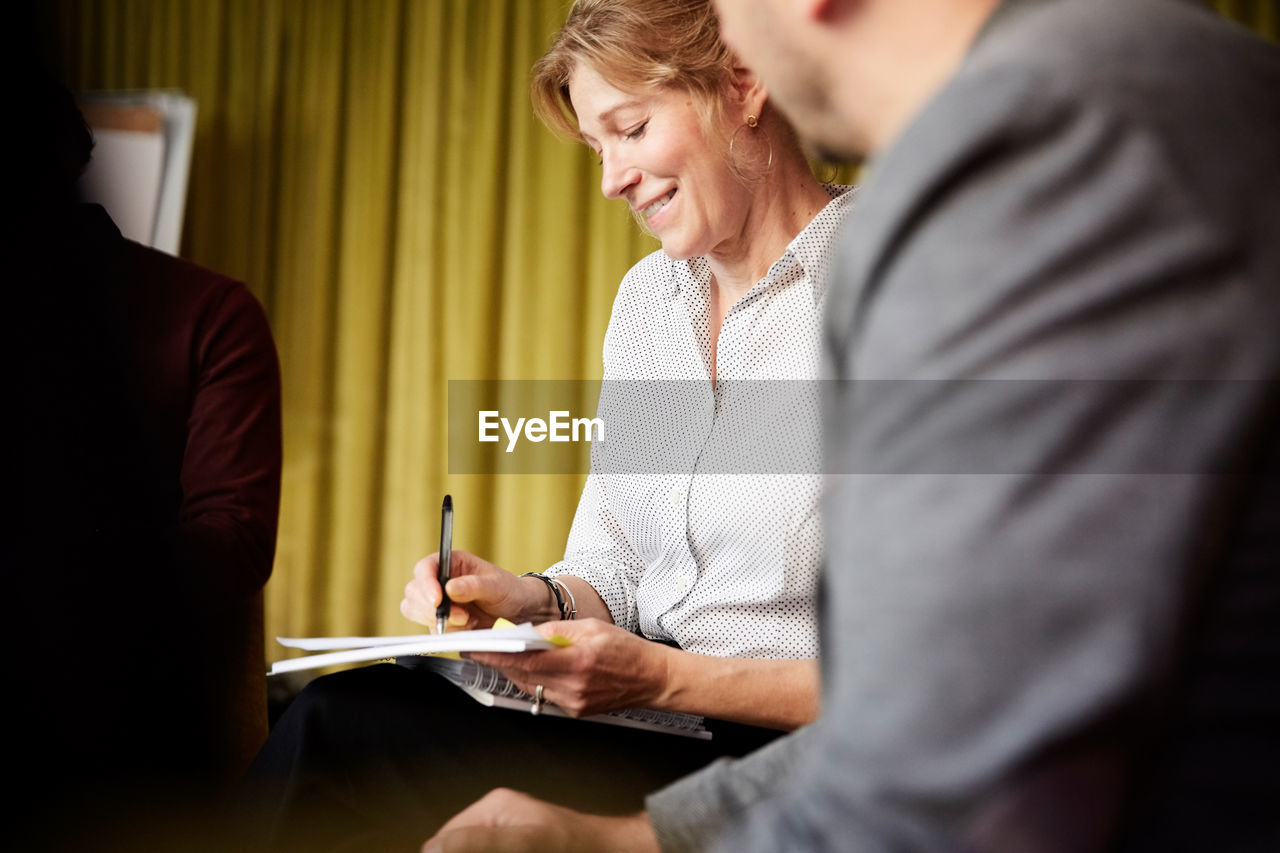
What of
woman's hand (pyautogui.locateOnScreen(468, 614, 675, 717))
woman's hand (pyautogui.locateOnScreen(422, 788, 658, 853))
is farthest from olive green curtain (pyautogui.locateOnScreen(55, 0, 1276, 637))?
woman's hand (pyautogui.locateOnScreen(422, 788, 658, 853))

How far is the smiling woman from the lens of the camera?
1.11 metres

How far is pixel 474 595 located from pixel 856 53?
0.87m

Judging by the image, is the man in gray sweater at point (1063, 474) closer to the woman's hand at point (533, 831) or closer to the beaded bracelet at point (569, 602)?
the woman's hand at point (533, 831)

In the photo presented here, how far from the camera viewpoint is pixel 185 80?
3795 millimetres

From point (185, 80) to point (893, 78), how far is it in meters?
3.89

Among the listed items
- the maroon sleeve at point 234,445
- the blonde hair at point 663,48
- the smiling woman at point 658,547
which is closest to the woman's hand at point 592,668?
the smiling woman at point 658,547

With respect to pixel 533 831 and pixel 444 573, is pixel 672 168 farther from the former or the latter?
pixel 533 831

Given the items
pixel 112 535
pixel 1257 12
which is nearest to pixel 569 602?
pixel 112 535

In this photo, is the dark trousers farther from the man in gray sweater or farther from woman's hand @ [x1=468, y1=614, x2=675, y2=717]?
the man in gray sweater

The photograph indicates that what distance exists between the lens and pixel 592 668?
3.39ft

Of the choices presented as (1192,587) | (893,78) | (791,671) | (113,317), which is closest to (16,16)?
(113,317)

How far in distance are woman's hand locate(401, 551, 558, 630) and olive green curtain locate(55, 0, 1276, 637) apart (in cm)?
211

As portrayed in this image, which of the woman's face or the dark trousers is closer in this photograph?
the dark trousers

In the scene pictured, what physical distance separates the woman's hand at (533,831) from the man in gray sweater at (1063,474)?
36 cm
